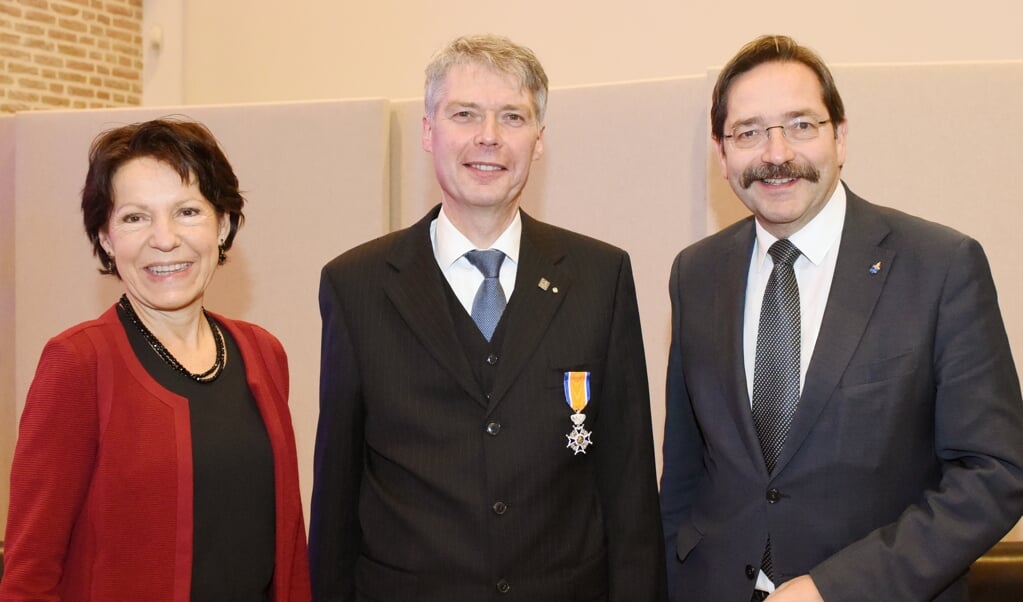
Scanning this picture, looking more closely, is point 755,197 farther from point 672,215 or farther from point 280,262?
point 280,262

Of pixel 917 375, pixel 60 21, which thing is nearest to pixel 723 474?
pixel 917 375

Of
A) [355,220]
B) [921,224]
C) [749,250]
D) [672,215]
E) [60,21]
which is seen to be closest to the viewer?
[921,224]

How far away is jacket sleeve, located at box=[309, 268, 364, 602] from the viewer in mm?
2104

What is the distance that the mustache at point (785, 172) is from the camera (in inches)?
82.1

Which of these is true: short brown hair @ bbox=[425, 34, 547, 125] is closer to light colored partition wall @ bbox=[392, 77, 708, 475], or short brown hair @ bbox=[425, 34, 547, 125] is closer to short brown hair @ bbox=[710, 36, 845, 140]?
short brown hair @ bbox=[710, 36, 845, 140]

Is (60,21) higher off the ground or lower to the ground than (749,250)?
higher

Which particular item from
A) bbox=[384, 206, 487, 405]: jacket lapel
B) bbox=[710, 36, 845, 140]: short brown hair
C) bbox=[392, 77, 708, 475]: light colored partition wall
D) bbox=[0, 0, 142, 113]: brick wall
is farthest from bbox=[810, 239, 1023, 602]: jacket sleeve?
bbox=[0, 0, 142, 113]: brick wall

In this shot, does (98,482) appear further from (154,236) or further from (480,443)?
(480,443)

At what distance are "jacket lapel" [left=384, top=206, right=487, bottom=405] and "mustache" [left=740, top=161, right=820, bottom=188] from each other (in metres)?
0.76

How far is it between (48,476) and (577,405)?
1.08 meters

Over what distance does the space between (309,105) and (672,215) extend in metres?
1.67

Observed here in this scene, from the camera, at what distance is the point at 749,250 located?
230 centimetres

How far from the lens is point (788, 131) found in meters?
2.15

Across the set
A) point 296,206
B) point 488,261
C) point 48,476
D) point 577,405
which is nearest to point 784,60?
point 488,261
